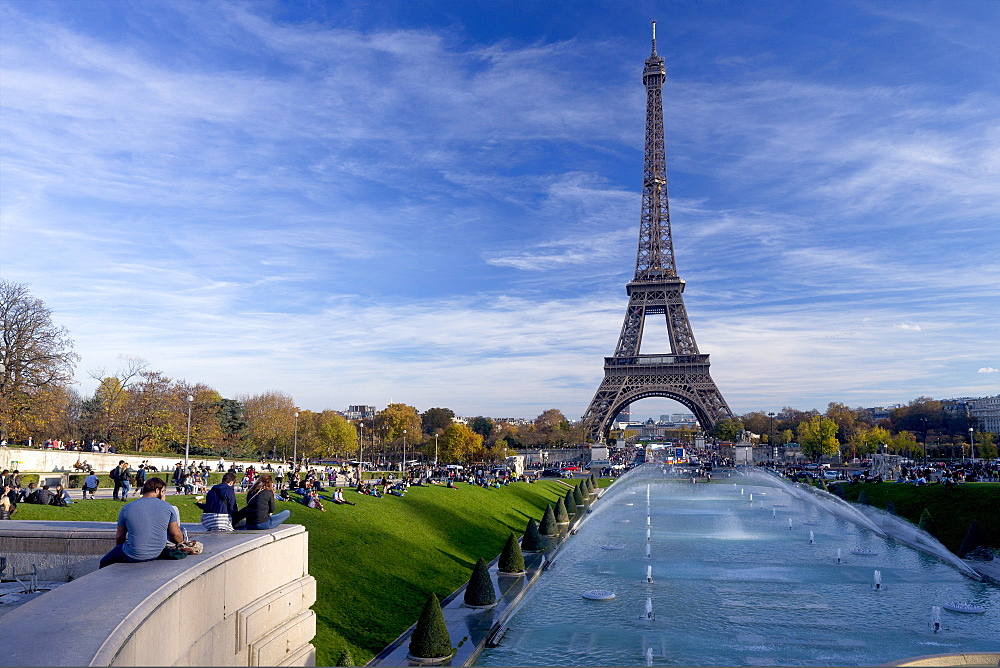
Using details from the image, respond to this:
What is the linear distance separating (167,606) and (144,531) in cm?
164

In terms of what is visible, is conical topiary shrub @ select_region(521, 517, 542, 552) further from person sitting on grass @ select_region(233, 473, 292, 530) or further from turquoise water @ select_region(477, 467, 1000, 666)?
person sitting on grass @ select_region(233, 473, 292, 530)

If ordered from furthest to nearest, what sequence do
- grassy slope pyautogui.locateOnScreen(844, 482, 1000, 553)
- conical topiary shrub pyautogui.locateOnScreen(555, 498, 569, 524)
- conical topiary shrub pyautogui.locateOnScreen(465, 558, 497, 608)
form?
conical topiary shrub pyautogui.locateOnScreen(555, 498, 569, 524) → grassy slope pyautogui.locateOnScreen(844, 482, 1000, 553) → conical topiary shrub pyautogui.locateOnScreen(465, 558, 497, 608)

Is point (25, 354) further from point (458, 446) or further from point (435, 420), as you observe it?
point (435, 420)

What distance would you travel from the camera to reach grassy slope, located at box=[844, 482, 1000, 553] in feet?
123

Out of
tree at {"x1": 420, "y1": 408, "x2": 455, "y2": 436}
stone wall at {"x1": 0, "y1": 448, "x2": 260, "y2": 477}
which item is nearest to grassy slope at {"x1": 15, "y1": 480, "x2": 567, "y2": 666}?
stone wall at {"x1": 0, "y1": 448, "x2": 260, "y2": 477}

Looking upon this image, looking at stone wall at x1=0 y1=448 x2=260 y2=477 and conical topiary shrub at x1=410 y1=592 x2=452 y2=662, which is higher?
stone wall at x1=0 y1=448 x2=260 y2=477

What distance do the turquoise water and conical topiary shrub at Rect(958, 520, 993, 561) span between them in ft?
4.20

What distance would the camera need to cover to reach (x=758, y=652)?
18969mm

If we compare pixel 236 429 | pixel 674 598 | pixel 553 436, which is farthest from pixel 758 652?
pixel 553 436

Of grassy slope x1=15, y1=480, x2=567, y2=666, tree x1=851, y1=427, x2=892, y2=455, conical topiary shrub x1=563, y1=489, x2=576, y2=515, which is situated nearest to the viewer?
grassy slope x1=15, y1=480, x2=567, y2=666

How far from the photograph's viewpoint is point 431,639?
56.4 ft

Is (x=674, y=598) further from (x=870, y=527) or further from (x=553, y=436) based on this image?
(x=553, y=436)

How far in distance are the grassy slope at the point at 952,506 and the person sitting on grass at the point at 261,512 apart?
3570 cm

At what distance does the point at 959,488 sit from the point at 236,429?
7323 centimetres
